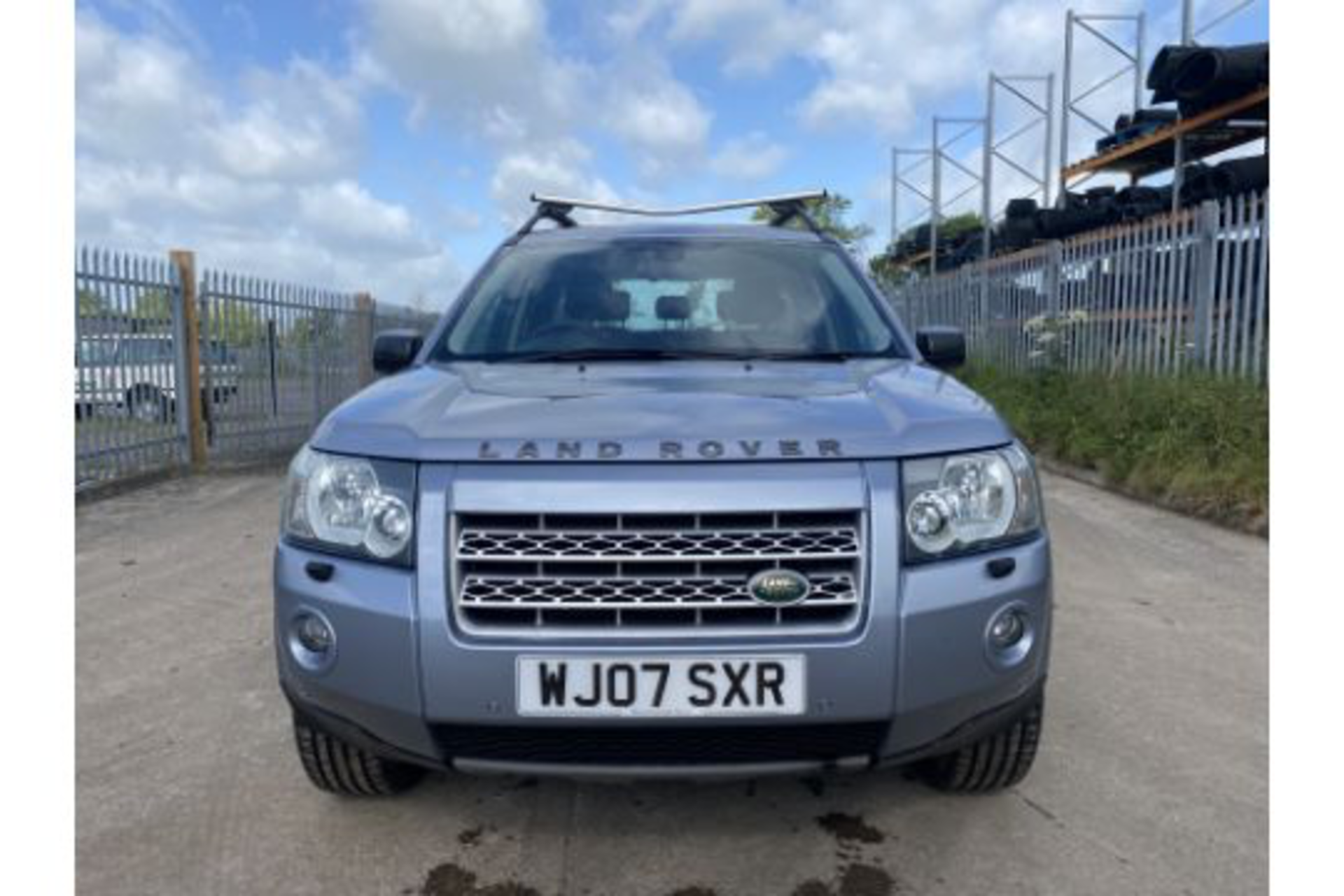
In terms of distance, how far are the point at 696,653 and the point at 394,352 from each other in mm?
1773

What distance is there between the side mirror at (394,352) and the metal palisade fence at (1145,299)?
635 centimetres

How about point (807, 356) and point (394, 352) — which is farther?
point (394, 352)

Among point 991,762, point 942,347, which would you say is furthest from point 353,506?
point 942,347

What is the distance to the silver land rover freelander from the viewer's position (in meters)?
1.74

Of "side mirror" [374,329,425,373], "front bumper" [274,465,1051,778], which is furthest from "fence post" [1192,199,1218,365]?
"side mirror" [374,329,425,373]

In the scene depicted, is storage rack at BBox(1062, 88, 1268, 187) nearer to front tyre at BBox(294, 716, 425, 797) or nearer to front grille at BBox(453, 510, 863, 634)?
front grille at BBox(453, 510, 863, 634)

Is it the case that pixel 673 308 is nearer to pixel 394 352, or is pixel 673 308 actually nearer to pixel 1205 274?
pixel 394 352

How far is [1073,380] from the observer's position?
859 centimetres

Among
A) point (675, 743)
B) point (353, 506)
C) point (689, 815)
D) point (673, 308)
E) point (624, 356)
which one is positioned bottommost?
point (689, 815)

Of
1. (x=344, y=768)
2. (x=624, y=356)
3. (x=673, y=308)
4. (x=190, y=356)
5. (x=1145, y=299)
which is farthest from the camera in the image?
(x=190, y=356)

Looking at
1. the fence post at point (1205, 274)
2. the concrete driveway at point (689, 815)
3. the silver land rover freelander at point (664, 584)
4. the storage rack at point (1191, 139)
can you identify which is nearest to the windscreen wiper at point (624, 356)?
the silver land rover freelander at point (664, 584)

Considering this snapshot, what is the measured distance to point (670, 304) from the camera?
9.41ft

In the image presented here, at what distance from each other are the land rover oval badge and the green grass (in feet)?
15.0
